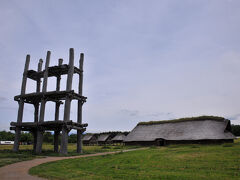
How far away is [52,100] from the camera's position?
2936 cm

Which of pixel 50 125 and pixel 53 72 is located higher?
pixel 53 72

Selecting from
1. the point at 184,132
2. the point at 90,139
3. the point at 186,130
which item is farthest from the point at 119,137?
the point at 184,132

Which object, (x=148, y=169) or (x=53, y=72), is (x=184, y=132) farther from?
(x=148, y=169)

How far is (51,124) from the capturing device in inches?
1017

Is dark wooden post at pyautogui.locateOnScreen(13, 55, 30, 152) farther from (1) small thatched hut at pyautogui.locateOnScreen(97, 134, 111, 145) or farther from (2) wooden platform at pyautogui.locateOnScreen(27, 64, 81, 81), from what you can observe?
(1) small thatched hut at pyautogui.locateOnScreen(97, 134, 111, 145)

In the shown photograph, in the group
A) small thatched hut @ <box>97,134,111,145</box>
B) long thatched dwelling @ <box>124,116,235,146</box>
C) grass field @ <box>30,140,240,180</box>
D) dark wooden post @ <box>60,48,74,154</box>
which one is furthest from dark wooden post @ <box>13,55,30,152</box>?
small thatched hut @ <box>97,134,111,145</box>

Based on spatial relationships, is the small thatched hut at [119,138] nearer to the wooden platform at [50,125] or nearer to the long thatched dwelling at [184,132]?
the long thatched dwelling at [184,132]

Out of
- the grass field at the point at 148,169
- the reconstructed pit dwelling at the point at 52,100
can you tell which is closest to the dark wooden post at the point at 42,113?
the reconstructed pit dwelling at the point at 52,100

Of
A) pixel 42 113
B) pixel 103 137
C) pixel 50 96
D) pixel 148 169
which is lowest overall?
pixel 148 169

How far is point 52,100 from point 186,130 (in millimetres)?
29050

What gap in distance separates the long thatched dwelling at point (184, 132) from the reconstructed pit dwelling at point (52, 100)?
2249cm

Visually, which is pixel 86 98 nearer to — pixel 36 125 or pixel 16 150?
pixel 36 125

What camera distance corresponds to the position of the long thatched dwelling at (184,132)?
128 feet

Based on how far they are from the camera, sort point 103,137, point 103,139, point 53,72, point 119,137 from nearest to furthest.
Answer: point 53,72 < point 119,137 < point 103,139 < point 103,137
